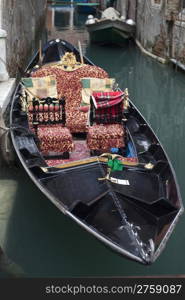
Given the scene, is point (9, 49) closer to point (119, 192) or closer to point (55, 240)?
point (55, 240)

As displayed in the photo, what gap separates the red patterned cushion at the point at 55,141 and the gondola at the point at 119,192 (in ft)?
0.29

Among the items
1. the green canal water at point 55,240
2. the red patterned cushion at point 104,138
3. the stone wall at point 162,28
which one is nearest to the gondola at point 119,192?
the red patterned cushion at point 104,138

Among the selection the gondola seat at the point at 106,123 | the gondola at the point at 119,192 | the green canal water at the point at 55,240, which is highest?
the gondola seat at the point at 106,123

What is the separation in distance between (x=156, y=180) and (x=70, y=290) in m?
1.71

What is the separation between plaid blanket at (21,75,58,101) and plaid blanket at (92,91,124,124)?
3.13 ft

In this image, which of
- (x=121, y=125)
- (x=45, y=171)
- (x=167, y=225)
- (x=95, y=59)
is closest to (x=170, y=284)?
(x=167, y=225)

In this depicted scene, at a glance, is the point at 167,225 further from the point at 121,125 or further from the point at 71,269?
the point at 121,125

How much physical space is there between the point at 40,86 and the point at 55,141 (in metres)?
1.45

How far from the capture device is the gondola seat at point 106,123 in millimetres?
4520

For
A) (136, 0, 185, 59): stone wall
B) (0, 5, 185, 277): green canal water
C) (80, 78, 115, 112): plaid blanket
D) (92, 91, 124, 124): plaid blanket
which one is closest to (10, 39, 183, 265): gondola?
(92, 91, 124, 124): plaid blanket

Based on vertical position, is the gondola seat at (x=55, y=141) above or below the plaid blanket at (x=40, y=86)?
below

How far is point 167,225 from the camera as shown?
3197 mm

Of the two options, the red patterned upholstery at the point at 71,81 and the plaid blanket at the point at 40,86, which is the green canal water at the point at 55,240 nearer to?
the plaid blanket at the point at 40,86

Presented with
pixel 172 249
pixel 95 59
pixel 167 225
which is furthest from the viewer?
pixel 95 59
